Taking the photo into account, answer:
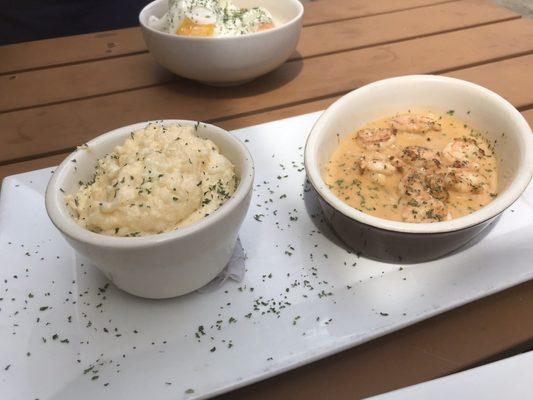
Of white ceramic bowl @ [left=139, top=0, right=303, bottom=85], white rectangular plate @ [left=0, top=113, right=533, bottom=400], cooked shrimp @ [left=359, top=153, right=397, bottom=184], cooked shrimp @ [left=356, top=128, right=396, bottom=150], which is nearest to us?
white rectangular plate @ [left=0, top=113, right=533, bottom=400]

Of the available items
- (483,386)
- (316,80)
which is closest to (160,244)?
(483,386)

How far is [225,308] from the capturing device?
3.40ft

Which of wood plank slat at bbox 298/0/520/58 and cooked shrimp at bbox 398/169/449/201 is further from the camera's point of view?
wood plank slat at bbox 298/0/520/58

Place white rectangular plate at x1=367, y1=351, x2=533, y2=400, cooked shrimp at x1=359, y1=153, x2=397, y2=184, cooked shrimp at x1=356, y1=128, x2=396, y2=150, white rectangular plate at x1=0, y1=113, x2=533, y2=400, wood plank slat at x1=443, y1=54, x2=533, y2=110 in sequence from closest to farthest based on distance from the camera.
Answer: white rectangular plate at x1=367, y1=351, x2=533, y2=400
white rectangular plate at x1=0, y1=113, x2=533, y2=400
cooked shrimp at x1=359, y1=153, x2=397, y2=184
cooked shrimp at x1=356, y1=128, x2=396, y2=150
wood plank slat at x1=443, y1=54, x2=533, y2=110

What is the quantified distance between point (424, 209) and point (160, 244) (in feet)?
2.08

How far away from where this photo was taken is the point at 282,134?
1.52 m

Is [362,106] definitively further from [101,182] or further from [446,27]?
[446,27]

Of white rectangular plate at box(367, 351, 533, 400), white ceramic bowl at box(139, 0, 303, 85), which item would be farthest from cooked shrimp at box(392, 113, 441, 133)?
white rectangular plate at box(367, 351, 533, 400)

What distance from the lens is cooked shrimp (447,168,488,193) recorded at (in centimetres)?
121

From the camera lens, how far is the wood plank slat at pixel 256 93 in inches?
67.3

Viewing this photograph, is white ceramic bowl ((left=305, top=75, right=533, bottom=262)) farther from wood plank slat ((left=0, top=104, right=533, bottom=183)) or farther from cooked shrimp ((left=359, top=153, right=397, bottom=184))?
wood plank slat ((left=0, top=104, right=533, bottom=183))

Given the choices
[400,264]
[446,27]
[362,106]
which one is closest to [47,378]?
[400,264]

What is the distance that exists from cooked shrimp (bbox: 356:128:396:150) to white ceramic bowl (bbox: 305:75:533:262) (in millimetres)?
52

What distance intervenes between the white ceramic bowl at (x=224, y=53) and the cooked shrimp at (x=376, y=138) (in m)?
0.53
